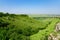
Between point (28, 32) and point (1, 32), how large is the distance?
8464mm

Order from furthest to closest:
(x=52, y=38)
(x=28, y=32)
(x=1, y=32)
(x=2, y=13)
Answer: (x=2, y=13) → (x=28, y=32) → (x=1, y=32) → (x=52, y=38)

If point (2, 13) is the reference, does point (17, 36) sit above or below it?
below

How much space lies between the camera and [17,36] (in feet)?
128

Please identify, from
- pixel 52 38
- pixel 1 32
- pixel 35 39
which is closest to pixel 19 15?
pixel 1 32

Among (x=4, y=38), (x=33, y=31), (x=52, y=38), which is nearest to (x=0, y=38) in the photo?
(x=4, y=38)

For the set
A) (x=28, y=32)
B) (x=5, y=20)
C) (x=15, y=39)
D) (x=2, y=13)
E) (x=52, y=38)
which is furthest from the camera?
(x=2, y=13)

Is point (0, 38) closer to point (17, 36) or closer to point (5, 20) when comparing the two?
point (17, 36)

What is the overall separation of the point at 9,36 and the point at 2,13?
917 inches

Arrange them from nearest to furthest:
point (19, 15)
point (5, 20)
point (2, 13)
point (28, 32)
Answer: point (28, 32) < point (5, 20) < point (2, 13) < point (19, 15)

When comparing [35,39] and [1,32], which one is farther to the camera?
[1,32]

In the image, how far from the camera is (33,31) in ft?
164

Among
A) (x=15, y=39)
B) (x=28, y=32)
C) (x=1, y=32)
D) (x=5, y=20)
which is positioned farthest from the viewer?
(x=5, y=20)

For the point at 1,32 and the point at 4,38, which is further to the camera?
the point at 1,32

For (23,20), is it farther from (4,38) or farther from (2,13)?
(4,38)
